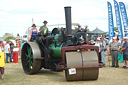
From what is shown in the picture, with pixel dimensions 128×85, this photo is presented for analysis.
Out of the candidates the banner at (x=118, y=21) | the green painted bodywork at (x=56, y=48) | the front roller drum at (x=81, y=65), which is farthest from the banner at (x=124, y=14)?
the front roller drum at (x=81, y=65)

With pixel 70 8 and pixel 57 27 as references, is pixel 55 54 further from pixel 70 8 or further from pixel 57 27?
pixel 70 8

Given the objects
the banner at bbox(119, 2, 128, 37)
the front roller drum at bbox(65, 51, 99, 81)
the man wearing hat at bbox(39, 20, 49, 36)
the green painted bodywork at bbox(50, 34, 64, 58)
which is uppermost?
the banner at bbox(119, 2, 128, 37)

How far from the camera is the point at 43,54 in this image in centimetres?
1005

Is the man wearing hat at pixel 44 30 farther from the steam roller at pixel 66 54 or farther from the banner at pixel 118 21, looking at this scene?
the banner at pixel 118 21

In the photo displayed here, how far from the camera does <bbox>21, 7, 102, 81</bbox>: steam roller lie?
302 inches

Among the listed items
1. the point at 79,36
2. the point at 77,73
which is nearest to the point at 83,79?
the point at 77,73

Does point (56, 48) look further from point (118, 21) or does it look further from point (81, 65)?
point (118, 21)

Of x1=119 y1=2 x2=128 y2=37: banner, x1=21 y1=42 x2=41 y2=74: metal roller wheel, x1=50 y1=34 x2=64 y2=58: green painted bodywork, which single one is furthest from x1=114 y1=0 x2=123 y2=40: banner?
x1=50 y1=34 x2=64 y2=58: green painted bodywork

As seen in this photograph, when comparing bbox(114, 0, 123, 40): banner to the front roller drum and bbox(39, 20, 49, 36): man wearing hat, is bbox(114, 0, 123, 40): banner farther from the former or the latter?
the front roller drum

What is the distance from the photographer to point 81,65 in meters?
7.65

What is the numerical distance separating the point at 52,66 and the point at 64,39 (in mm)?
1496

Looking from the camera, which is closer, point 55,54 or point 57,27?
point 55,54

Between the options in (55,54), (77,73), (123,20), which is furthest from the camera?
(123,20)

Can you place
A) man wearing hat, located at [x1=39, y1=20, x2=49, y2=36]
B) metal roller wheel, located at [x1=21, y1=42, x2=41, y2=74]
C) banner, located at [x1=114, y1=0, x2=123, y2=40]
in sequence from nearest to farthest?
metal roller wheel, located at [x1=21, y1=42, x2=41, y2=74] → man wearing hat, located at [x1=39, y1=20, x2=49, y2=36] → banner, located at [x1=114, y1=0, x2=123, y2=40]
